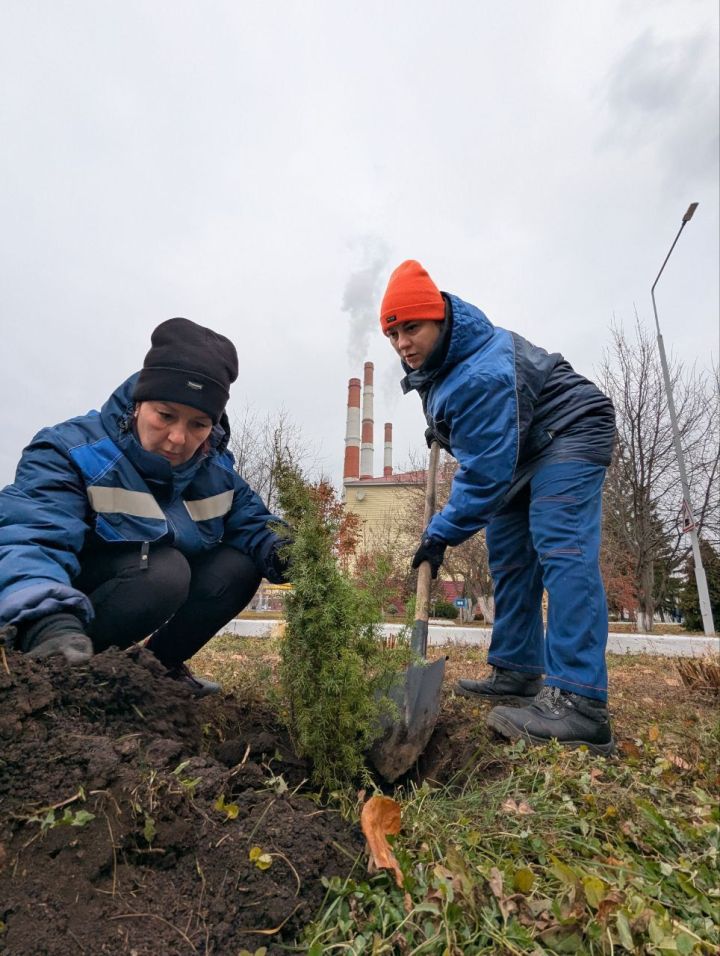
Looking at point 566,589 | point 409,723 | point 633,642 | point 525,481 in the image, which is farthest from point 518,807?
point 633,642

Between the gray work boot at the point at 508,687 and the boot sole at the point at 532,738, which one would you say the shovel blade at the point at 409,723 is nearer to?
the boot sole at the point at 532,738

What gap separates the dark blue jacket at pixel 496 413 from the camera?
2607 mm

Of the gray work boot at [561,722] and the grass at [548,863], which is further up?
the gray work boot at [561,722]

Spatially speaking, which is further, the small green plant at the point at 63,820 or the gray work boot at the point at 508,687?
the gray work boot at the point at 508,687

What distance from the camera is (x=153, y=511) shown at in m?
2.46

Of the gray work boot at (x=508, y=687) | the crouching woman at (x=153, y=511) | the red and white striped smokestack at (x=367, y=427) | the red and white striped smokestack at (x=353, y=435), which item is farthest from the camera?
the red and white striped smokestack at (x=367, y=427)

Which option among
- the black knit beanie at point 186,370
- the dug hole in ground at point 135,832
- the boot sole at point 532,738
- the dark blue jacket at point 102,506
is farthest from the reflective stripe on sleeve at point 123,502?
the boot sole at point 532,738

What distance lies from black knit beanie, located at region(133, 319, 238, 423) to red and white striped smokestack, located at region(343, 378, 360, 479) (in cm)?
A: 3264

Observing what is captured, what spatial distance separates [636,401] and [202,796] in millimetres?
15752

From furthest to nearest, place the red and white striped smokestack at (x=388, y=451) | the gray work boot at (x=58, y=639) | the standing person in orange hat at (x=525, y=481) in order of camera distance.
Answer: the red and white striped smokestack at (x=388, y=451) < the standing person in orange hat at (x=525, y=481) < the gray work boot at (x=58, y=639)

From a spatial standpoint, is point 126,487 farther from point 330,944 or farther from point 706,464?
point 706,464

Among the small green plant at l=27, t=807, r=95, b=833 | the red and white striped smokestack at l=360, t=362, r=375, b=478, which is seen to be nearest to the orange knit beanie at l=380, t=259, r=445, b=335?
the small green plant at l=27, t=807, r=95, b=833

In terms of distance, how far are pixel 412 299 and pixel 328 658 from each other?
182 centimetres

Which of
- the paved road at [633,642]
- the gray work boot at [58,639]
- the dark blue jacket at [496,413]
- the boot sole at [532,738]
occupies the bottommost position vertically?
the boot sole at [532,738]
